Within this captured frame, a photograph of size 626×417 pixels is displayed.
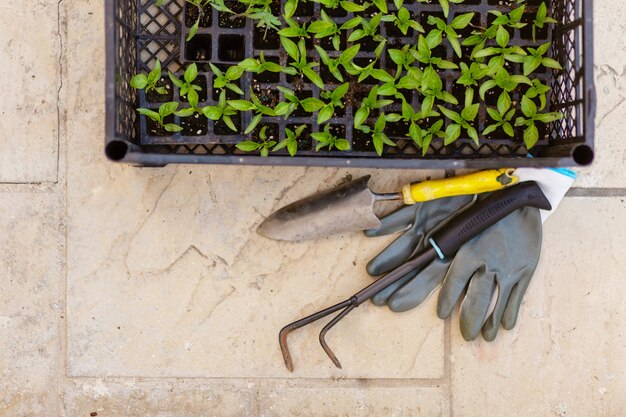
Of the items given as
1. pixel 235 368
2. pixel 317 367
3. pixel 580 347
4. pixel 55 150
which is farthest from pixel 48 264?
pixel 580 347

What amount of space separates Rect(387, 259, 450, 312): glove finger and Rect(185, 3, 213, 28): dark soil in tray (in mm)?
610

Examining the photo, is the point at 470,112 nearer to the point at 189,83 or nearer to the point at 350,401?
the point at 189,83

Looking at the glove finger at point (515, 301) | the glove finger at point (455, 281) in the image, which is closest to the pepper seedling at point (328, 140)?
the glove finger at point (455, 281)

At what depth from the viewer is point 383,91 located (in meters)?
1.07

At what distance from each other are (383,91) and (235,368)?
0.63 m

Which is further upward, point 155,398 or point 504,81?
point 504,81

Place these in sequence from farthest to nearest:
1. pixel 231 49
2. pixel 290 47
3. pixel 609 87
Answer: pixel 609 87
pixel 231 49
pixel 290 47

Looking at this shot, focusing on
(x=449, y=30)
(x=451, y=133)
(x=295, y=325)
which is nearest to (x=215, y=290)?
(x=295, y=325)

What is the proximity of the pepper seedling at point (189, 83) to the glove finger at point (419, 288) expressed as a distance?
21.0 inches

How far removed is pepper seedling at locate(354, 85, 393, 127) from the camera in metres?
1.07

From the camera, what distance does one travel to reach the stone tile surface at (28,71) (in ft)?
4.11

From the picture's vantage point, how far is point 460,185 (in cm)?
118

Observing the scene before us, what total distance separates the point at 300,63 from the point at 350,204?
11.3 inches

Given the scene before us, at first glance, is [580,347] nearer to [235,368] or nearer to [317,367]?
[317,367]
